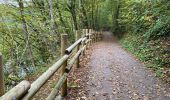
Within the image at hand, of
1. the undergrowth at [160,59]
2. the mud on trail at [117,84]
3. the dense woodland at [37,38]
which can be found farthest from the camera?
the dense woodland at [37,38]

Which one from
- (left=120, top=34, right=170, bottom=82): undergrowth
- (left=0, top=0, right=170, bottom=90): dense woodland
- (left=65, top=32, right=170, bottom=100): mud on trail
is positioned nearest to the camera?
(left=65, top=32, right=170, bottom=100): mud on trail

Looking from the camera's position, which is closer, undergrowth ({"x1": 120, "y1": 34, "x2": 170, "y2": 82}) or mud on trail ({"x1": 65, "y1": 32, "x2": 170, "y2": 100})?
mud on trail ({"x1": 65, "y1": 32, "x2": 170, "y2": 100})

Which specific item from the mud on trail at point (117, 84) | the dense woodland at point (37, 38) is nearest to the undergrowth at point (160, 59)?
the dense woodland at point (37, 38)

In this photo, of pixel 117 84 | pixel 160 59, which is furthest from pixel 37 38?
pixel 117 84

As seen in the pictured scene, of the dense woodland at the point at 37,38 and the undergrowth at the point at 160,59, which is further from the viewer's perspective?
the dense woodland at the point at 37,38

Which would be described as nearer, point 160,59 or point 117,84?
point 117,84

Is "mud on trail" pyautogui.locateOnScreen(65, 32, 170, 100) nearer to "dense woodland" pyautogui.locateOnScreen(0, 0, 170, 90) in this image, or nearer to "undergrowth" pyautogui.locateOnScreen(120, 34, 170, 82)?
"undergrowth" pyautogui.locateOnScreen(120, 34, 170, 82)

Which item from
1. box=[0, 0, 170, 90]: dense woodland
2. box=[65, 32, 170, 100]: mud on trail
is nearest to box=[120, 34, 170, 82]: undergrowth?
box=[0, 0, 170, 90]: dense woodland

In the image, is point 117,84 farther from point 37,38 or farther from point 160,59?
point 37,38

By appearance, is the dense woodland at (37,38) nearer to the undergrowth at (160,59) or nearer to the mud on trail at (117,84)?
the undergrowth at (160,59)

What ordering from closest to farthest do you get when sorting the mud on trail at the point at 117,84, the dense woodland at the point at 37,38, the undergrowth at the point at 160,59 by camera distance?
the mud on trail at the point at 117,84
the undergrowth at the point at 160,59
the dense woodland at the point at 37,38

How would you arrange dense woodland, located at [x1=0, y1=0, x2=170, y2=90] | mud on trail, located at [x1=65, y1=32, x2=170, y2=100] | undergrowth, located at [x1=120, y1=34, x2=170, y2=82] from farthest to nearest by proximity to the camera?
1. dense woodland, located at [x1=0, y1=0, x2=170, y2=90]
2. undergrowth, located at [x1=120, y1=34, x2=170, y2=82]
3. mud on trail, located at [x1=65, y1=32, x2=170, y2=100]

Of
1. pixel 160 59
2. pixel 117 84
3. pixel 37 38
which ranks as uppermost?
pixel 37 38

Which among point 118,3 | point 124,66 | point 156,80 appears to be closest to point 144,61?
point 124,66
